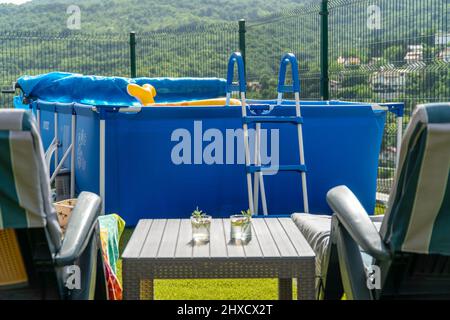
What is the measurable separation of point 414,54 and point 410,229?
606cm

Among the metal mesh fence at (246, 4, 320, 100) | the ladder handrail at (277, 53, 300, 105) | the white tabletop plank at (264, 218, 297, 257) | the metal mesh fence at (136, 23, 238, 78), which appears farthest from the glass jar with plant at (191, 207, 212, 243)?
the metal mesh fence at (136, 23, 238, 78)

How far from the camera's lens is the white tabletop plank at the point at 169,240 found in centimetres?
299

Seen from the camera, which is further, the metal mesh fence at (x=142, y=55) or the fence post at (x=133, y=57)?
the metal mesh fence at (x=142, y=55)

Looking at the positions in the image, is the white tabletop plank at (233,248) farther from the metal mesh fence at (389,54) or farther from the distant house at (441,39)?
the distant house at (441,39)

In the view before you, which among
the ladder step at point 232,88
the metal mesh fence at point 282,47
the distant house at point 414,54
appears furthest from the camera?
the metal mesh fence at point 282,47

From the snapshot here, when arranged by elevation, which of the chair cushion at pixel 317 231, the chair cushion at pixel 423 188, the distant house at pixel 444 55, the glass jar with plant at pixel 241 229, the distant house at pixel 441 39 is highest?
the distant house at pixel 441 39

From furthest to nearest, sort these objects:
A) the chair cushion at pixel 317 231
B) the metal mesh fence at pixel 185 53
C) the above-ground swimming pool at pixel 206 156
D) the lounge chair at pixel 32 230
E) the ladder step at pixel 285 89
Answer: the metal mesh fence at pixel 185 53 → the ladder step at pixel 285 89 → the above-ground swimming pool at pixel 206 156 → the chair cushion at pixel 317 231 → the lounge chair at pixel 32 230

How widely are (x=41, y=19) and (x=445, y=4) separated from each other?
27.9 metres

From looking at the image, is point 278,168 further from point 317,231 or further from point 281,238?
point 281,238

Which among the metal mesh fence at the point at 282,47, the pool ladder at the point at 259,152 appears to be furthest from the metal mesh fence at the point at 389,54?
the pool ladder at the point at 259,152

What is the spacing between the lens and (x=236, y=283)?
15.1 feet

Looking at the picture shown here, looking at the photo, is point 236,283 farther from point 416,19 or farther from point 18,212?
point 416,19
